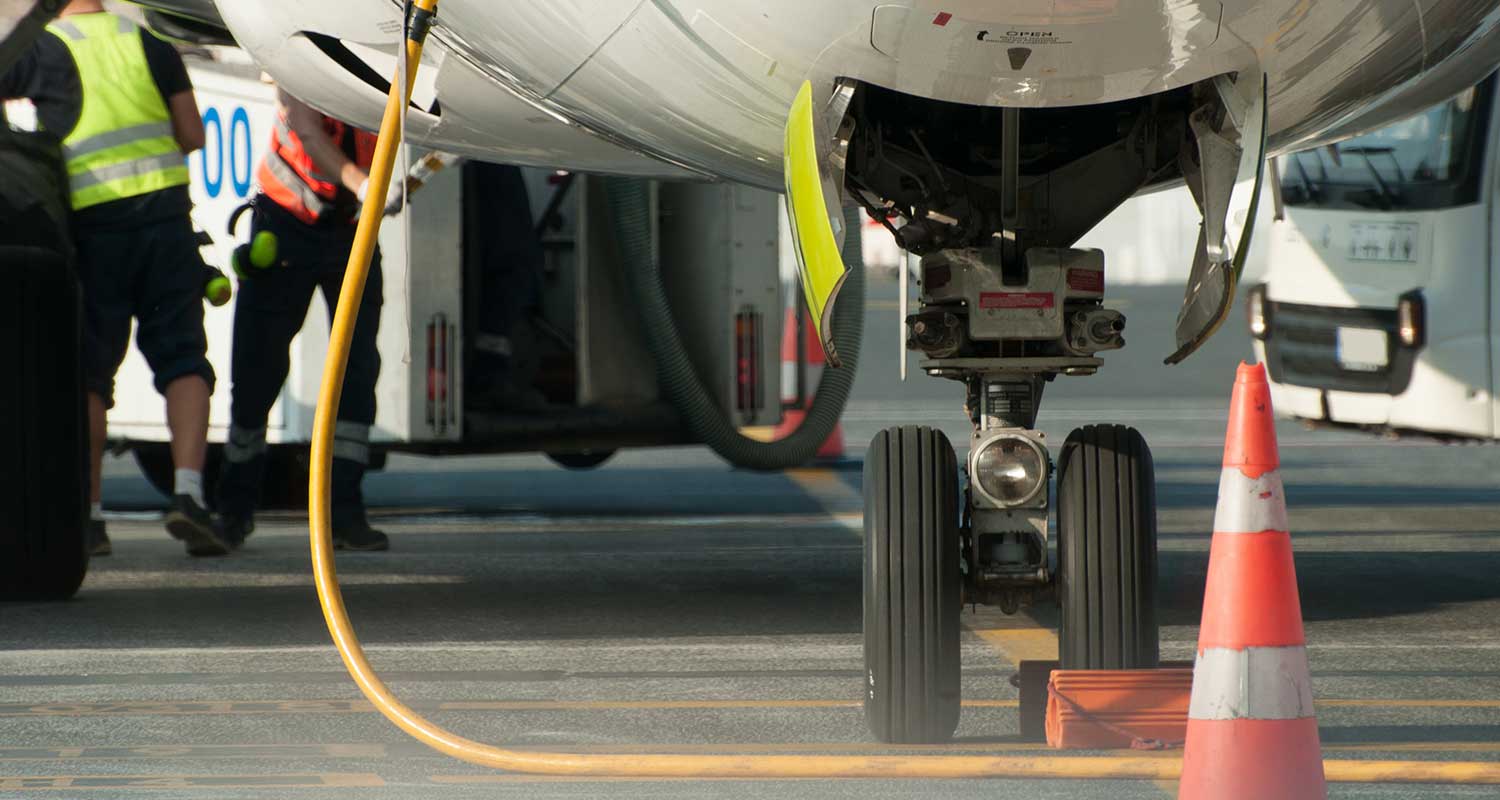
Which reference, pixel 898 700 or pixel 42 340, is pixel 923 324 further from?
pixel 42 340

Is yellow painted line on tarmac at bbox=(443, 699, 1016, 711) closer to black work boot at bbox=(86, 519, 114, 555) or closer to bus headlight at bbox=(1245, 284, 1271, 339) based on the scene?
black work boot at bbox=(86, 519, 114, 555)

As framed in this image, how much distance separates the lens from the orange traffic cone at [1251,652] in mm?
3775

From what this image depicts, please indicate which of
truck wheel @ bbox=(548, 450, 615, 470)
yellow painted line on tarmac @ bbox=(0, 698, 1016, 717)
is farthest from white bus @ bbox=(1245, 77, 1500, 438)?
yellow painted line on tarmac @ bbox=(0, 698, 1016, 717)

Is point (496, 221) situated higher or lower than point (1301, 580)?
higher

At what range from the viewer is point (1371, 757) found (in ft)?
14.6

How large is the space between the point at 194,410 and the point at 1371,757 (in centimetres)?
498

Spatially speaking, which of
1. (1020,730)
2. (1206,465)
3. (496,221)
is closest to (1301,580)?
(1020,730)

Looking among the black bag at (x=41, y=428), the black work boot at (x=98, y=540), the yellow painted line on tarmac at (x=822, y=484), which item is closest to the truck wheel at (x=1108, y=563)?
the black bag at (x=41, y=428)

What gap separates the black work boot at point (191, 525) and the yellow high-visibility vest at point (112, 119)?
1.12m

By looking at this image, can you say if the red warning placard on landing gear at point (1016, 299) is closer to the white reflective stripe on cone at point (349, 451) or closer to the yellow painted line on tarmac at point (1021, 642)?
the yellow painted line on tarmac at point (1021, 642)

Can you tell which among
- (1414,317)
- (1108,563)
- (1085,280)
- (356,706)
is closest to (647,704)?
(356,706)

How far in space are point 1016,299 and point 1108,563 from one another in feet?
1.89

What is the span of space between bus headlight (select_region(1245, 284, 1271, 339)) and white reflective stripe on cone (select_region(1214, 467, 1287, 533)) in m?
7.21

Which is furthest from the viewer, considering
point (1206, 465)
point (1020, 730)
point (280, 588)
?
point (1206, 465)
